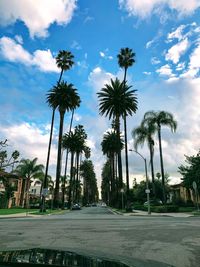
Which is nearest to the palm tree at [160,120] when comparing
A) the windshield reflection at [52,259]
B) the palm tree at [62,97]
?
the palm tree at [62,97]

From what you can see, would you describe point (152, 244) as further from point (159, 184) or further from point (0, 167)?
point (159, 184)

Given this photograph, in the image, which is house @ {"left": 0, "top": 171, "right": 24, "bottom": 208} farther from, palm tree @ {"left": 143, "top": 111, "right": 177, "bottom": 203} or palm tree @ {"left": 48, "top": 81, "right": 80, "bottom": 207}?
palm tree @ {"left": 143, "top": 111, "right": 177, "bottom": 203}

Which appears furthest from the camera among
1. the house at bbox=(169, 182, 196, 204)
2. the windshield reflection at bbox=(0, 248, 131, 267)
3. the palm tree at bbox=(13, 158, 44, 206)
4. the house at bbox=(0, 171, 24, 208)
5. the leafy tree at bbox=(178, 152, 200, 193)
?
the palm tree at bbox=(13, 158, 44, 206)

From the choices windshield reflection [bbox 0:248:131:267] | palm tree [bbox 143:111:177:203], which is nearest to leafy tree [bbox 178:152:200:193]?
palm tree [bbox 143:111:177:203]

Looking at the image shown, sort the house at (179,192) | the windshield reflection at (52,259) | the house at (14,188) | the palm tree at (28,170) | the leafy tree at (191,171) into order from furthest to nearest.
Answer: the palm tree at (28,170) < the house at (179,192) < the house at (14,188) < the leafy tree at (191,171) < the windshield reflection at (52,259)

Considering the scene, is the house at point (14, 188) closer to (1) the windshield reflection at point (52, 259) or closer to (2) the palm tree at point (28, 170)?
(2) the palm tree at point (28, 170)

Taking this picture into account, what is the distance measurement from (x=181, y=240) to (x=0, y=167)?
25925 millimetres

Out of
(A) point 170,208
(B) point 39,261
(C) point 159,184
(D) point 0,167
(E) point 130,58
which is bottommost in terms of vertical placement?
(B) point 39,261

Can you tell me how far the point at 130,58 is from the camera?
5366cm

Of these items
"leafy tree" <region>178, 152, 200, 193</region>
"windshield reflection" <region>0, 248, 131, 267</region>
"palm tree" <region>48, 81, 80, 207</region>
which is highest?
"palm tree" <region>48, 81, 80, 207</region>

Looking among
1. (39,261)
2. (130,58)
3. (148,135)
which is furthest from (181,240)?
(130,58)

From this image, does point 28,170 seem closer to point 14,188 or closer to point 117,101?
point 14,188

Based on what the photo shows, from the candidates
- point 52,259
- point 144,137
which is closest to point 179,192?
point 144,137

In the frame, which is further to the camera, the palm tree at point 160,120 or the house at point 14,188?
the house at point 14,188
